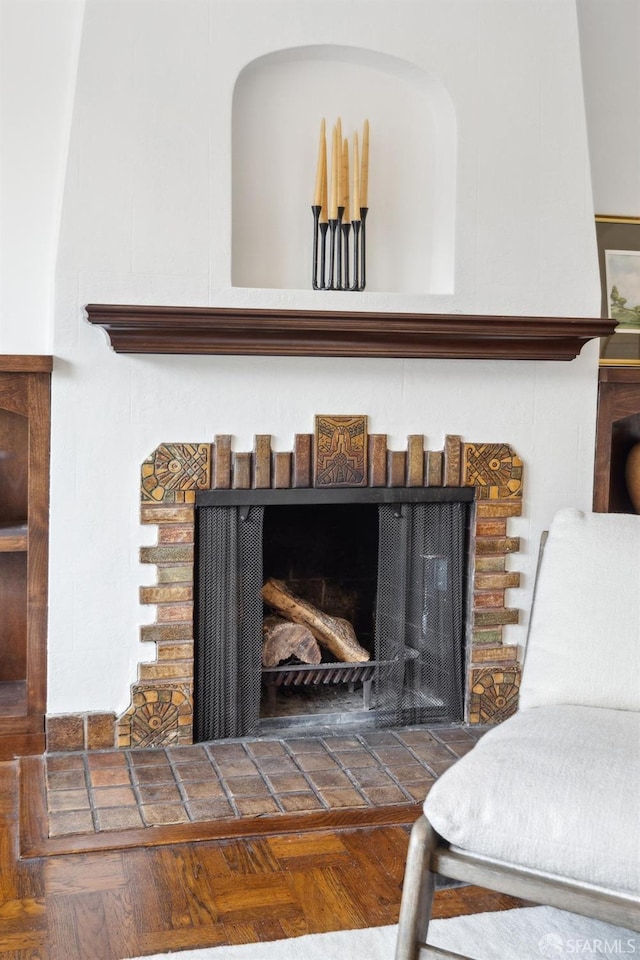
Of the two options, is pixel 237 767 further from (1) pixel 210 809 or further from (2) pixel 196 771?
(1) pixel 210 809

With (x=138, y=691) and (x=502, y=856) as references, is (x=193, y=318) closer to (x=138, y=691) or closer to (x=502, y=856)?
(x=138, y=691)

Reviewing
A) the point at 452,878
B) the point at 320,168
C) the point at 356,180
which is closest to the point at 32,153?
the point at 320,168

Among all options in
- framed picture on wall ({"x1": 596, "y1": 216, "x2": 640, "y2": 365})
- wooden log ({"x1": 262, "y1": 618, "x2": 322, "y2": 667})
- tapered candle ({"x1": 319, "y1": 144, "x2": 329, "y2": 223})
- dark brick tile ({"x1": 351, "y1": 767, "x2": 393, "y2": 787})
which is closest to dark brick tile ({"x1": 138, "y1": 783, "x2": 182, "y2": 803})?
dark brick tile ({"x1": 351, "y1": 767, "x2": 393, "y2": 787})

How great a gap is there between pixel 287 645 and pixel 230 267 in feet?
3.82

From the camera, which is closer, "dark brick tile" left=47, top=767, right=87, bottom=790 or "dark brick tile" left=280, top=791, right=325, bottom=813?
"dark brick tile" left=280, top=791, right=325, bottom=813

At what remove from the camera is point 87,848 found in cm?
232

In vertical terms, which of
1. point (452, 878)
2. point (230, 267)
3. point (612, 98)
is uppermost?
point (612, 98)

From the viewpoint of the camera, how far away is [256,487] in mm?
2979

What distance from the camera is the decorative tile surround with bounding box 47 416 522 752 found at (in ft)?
9.57

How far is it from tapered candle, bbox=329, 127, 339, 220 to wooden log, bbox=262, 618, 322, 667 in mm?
1261

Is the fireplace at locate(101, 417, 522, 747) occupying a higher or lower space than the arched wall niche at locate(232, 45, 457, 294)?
lower

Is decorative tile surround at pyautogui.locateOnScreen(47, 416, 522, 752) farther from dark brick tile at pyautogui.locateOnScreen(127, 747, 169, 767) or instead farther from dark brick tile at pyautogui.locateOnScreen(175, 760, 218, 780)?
dark brick tile at pyautogui.locateOnScreen(175, 760, 218, 780)

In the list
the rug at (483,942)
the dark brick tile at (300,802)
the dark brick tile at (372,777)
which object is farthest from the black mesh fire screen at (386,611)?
the rug at (483,942)

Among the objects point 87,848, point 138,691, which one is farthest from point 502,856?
point 138,691
